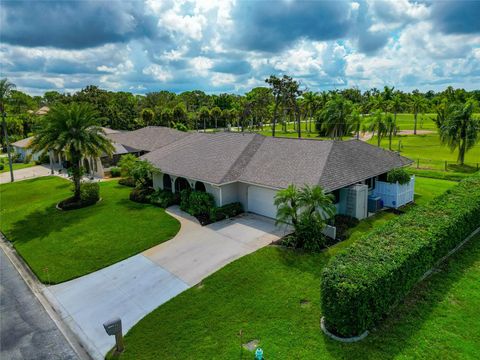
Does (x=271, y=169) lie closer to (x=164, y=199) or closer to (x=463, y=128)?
(x=164, y=199)

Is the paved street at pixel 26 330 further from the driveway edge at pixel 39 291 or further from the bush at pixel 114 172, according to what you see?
the bush at pixel 114 172

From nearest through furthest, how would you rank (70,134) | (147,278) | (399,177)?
1. (147,278)
2. (399,177)
3. (70,134)

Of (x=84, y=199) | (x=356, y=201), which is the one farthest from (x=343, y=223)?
(x=84, y=199)

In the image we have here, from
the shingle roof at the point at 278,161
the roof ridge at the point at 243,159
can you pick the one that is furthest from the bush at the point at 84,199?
the roof ridge at the point at 243,159

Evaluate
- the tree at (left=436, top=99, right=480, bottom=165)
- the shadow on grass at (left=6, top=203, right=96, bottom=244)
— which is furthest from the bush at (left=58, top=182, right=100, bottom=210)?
the tree at (left=436, top=99, right=480, bottom=165)

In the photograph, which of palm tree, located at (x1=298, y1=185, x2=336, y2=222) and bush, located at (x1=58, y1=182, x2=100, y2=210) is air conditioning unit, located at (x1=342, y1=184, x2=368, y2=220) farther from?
bush, located at (x1=58, y1=182, x2=100, y2=210)
